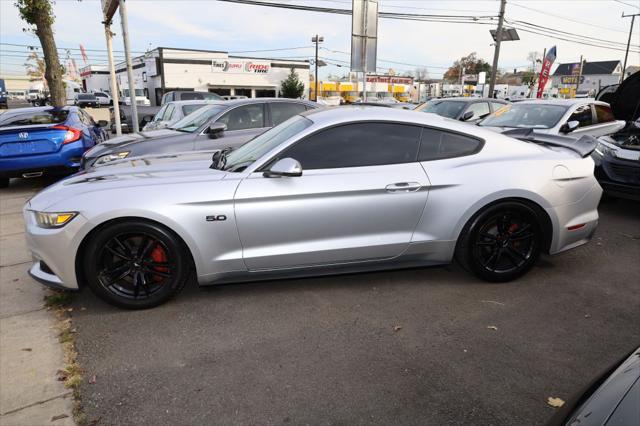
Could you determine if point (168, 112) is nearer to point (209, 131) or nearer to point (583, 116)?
point (209, 131)

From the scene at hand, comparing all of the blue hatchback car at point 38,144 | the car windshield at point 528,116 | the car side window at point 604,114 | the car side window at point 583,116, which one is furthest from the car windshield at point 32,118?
the car side window at point 604,114

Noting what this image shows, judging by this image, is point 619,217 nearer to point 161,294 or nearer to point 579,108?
point 579,108

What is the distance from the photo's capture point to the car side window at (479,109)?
34.6 ft

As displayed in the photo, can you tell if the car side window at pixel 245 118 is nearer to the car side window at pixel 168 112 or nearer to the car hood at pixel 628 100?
the car side window at pixel 168 112

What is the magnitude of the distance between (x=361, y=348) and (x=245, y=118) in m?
5.37

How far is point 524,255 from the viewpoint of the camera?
3.98 meters

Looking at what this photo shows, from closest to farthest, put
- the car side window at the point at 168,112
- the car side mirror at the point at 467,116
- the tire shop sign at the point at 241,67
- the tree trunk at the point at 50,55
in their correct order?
the car side mirror at the point at 467,116, the car side window at the point at 168,112, the tree trunk at the point at 50,55, the tire shop sign at the point at 241,67

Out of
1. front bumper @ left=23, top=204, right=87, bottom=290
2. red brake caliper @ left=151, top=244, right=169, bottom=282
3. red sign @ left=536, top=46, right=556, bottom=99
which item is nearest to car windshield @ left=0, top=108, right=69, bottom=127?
front bumper @ left=23, top=204, right=87, bottom=290

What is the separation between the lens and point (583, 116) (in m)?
7.73

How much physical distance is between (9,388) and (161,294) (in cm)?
110

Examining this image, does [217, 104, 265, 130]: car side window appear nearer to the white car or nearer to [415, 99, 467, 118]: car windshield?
the white car

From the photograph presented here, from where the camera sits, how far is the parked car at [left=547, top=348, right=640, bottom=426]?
129 cm

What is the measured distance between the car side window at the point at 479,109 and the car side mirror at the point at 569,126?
318cm

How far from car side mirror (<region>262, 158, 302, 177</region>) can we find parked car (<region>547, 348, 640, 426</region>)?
2236mm
